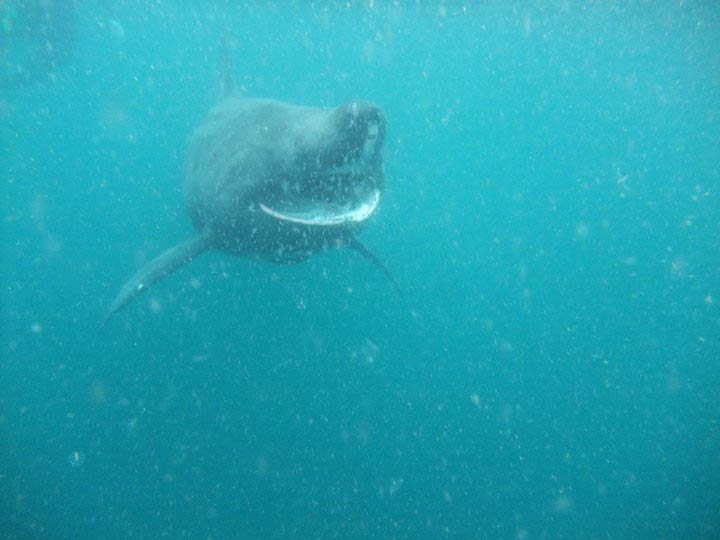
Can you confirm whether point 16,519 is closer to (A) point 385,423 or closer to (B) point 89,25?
(A) point 385,423

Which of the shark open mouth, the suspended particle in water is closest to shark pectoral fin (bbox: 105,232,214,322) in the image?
the shark open mouth

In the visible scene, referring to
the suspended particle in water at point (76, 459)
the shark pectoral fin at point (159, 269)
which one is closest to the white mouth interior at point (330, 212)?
the shark pectoral fin at point (159, 269)

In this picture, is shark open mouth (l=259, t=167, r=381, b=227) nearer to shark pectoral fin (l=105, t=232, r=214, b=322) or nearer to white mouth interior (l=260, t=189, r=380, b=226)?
→ white mouth interior (l=260, t=189, r=380, b=226)

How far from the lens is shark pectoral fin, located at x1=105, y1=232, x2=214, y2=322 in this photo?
20.4 ft

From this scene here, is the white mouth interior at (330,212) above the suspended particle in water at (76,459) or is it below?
below

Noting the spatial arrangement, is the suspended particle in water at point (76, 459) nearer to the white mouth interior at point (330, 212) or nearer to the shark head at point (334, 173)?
the shark head at point (334, 173)

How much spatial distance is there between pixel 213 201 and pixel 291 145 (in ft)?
5.94

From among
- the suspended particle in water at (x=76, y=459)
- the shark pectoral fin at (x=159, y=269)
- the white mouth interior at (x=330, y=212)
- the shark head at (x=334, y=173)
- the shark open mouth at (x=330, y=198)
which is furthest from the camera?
the suspended particle in water at (x=76, y=459)

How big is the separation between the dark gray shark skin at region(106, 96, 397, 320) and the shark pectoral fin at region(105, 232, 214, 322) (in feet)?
0.05

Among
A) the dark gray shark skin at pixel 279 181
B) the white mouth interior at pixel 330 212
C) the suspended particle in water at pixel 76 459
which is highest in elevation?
the suspended particle in water at pixel 76 459

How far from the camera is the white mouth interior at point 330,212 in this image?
153 inches

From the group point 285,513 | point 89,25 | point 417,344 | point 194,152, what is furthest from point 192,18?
point 285,513

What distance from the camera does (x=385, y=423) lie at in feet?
40.7

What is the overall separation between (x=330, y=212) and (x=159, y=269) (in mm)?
3447
